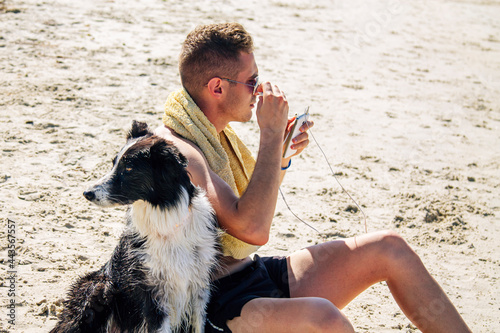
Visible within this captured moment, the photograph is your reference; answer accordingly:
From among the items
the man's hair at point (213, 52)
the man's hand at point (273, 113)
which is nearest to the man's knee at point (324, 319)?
the man's hand at point (273, 113)

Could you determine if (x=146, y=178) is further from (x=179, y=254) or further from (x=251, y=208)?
(x=251, y=208)

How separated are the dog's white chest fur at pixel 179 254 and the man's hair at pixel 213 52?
76cm

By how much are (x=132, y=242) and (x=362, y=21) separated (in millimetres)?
8692

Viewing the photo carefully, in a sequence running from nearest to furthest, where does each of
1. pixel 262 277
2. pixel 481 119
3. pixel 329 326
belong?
1. pixel 329 326
2. pixel 262 277
3. pixel 481 119

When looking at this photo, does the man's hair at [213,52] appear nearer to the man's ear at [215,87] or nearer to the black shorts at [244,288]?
the man's ear at [215,87]

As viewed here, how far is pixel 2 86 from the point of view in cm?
602

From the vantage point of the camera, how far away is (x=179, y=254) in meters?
2.62

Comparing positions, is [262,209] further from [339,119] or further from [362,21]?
[362,21]

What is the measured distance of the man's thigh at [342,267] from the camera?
3.02m

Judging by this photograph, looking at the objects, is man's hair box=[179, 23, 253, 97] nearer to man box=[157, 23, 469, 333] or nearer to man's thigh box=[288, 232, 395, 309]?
man box=[157, 23, 469, 333]

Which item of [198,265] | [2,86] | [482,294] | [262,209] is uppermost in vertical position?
[262,209]

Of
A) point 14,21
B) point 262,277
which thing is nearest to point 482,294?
point 262,277

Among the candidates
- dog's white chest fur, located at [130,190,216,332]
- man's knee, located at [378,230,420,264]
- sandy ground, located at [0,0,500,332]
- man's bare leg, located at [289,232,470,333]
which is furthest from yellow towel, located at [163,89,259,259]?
sandy ground, located at [0,0,500,332]

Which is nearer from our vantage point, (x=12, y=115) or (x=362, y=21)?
(x=12, y=115)
